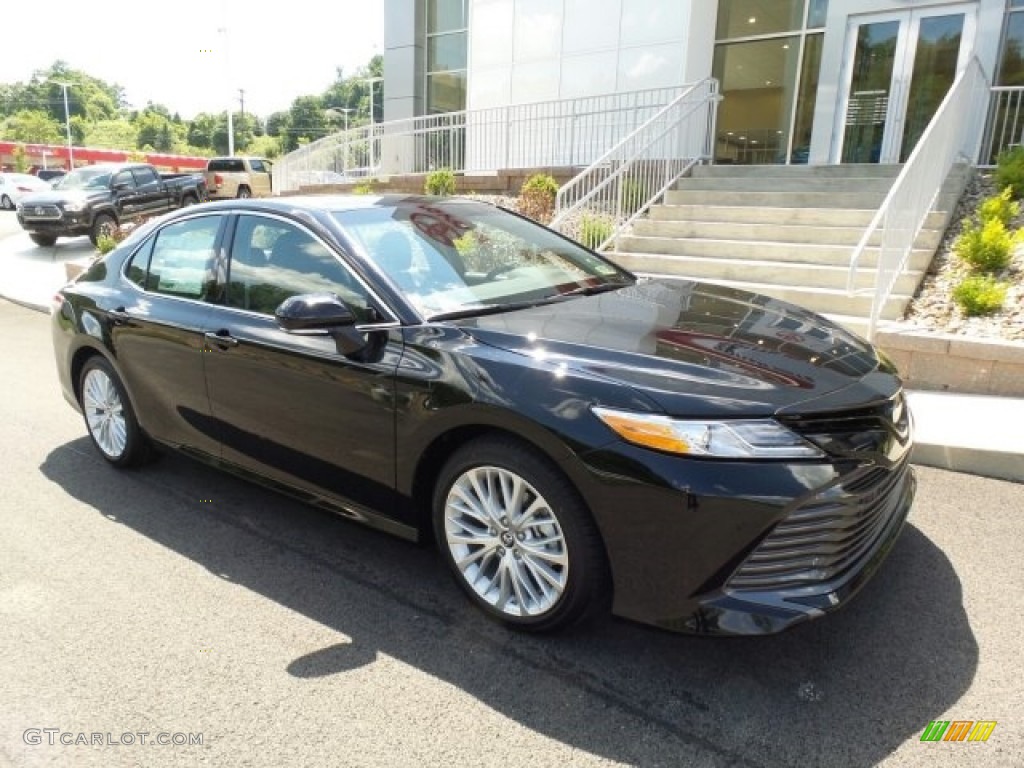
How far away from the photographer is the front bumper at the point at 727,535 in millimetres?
2291

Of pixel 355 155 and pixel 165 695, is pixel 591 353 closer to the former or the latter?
pixel 165 695

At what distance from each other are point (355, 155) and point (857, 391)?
1483 centimetres

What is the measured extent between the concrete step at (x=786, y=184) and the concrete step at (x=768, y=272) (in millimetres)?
1809

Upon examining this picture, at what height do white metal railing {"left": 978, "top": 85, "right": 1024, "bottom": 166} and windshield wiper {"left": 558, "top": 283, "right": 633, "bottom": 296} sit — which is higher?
white metal railing {"left": 978, "top": 85, "right": 1024, "bottom": 166}

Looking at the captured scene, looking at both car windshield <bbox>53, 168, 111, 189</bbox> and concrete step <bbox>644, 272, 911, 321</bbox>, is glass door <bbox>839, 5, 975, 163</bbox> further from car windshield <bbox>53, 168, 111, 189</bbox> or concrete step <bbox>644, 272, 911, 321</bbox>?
car windshield <bbox>53, 168, 111, 189</bbox>

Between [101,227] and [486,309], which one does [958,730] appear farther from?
[101,227]

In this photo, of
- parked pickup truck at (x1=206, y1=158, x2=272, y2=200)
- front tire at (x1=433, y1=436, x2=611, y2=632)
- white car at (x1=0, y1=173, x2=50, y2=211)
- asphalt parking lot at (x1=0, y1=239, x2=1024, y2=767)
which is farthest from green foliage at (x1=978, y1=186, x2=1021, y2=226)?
white car at (x1=0, y1=173, x2=50, y2=211)

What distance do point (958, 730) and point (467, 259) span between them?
8.28 ft

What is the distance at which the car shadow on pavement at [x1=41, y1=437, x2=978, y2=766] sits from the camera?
231cm

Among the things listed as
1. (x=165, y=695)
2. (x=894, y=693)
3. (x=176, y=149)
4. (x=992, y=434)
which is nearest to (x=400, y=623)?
(x=165, y=695)

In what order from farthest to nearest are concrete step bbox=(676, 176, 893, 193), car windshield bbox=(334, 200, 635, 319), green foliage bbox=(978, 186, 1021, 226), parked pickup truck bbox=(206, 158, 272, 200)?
parked pickup truck bbox=(206, 158, 272, 200), concrete step bbox=(676, 176, 893, 193), green foliage bbox=(978, 186, 1021, 226), car windshield bbox=(334, 200, 635, 319)

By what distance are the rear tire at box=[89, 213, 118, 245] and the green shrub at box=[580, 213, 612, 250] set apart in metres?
11.6

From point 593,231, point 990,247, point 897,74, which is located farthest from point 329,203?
point 897,74

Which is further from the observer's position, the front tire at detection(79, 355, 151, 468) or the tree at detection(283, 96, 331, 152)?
the tree at detection(283, 96, 331, 152)
